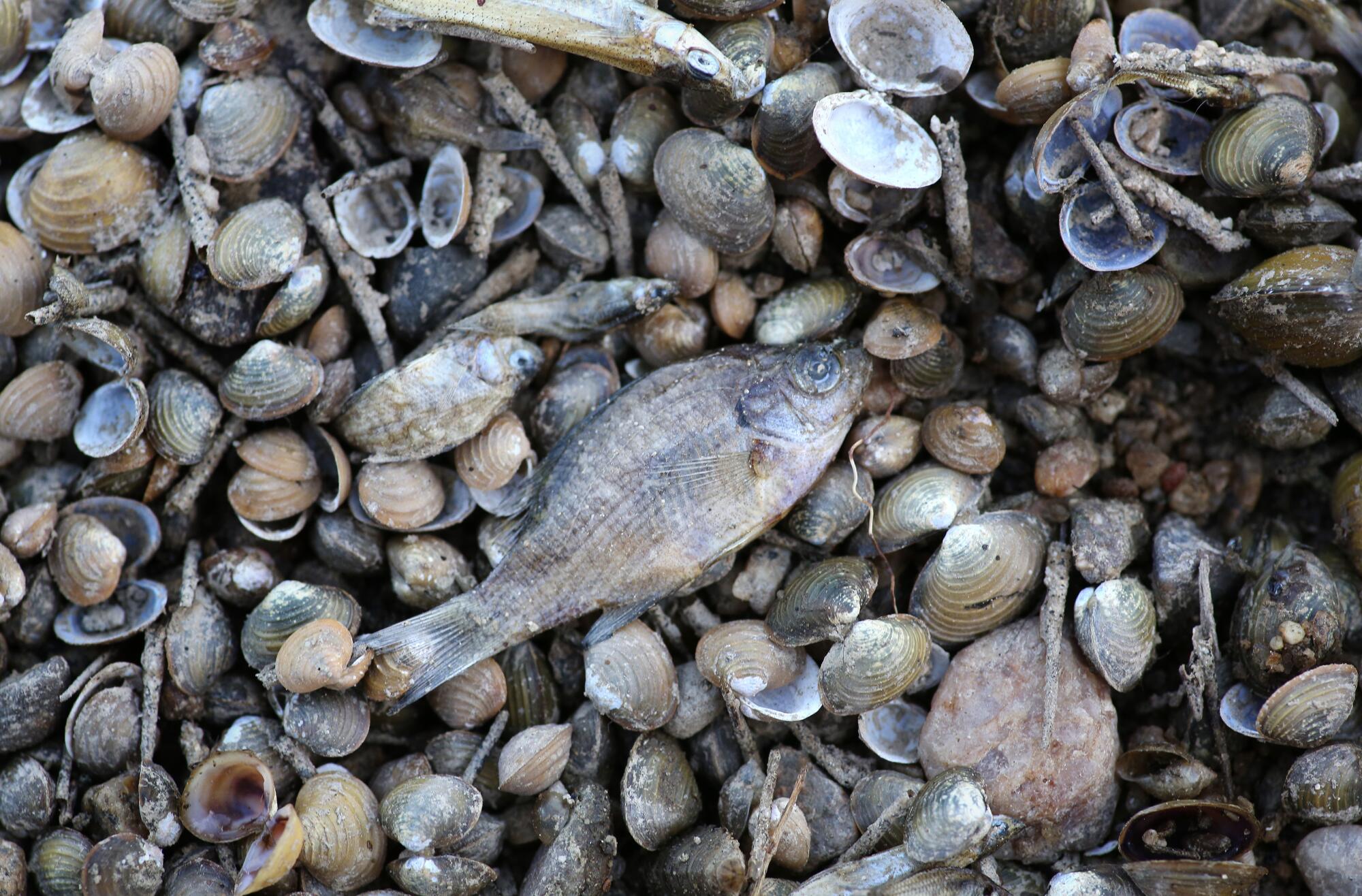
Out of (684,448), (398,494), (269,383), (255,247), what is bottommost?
(398,494)

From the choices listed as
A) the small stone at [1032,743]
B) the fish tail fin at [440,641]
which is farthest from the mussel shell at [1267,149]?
the fish tail fin at [440,641]

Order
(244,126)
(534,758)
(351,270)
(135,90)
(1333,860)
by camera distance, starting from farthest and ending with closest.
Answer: (351,270), (244,126), (135,90), (534,758), (1333,860)

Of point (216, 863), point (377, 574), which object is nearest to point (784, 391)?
point (377, 574)

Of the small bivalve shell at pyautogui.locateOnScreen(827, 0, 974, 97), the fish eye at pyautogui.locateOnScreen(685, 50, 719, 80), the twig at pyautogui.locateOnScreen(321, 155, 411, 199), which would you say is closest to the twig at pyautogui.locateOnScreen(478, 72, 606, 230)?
the twig at pyautogui.locateOnScreen(321, 155, 411, 199)

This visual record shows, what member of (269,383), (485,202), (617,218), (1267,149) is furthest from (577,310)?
(1267,149)

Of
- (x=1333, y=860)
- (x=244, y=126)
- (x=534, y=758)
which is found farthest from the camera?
(x=244, y=126)

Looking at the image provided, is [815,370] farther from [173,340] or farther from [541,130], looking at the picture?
[173,340]

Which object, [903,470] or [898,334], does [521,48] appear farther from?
[903,470]

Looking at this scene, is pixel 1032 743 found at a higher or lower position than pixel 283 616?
lower
